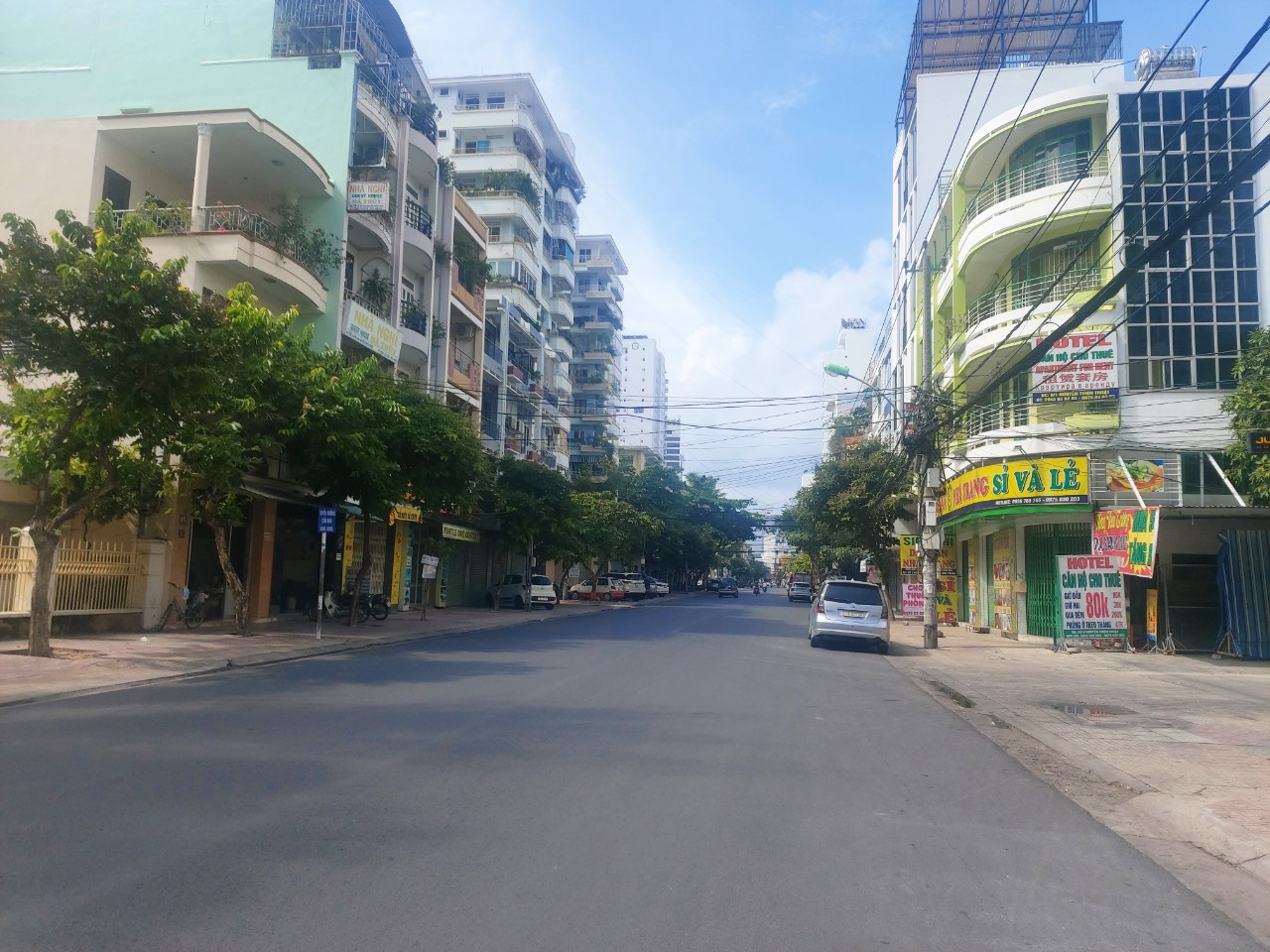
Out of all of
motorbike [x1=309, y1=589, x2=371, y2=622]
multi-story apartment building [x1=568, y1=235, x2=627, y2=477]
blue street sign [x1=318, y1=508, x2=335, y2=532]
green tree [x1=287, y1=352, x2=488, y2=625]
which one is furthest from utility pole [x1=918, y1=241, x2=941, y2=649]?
multi-story apartment building [x1=568, y1=235, x2=627, y2=477]

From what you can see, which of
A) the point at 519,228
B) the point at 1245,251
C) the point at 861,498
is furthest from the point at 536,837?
the point at 519,228

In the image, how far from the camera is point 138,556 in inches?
826

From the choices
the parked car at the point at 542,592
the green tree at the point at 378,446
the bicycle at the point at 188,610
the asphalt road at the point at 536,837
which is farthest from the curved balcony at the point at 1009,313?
the bicycle at the point at 188,610

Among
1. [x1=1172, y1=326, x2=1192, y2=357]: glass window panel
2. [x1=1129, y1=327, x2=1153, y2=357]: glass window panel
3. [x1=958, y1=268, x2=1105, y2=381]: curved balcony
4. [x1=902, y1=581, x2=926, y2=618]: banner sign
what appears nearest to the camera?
[x1=1172, y1=326, x2=1192, y2=357]: glass window panel

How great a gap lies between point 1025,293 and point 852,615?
11.4 m

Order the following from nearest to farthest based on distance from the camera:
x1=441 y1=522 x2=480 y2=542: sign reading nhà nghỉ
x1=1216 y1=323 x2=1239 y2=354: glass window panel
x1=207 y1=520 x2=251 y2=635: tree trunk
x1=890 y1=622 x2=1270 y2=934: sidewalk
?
x1=890 y1=622 x2=1270 y2=934: sidewalk → x1=207 y1=520 x2=251 y2=635: tree trunk → x1=1216 y1=323 x2=1239 y2=354: glass window panel → x1=441 y1=522 x2=480 y2=542: sign reading nhà nghỉ

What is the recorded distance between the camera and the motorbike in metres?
27.1

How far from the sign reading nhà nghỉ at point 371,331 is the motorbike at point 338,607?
7668 mm

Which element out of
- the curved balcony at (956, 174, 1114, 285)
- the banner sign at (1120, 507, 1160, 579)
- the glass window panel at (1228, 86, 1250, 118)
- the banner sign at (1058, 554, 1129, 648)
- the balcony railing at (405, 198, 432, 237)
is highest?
the glass window panel at (1228, 86, 1250, 118)

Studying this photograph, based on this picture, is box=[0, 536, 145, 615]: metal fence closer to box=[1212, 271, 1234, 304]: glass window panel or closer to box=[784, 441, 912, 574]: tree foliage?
box=[784, 441, 912, 574]: tree foliage

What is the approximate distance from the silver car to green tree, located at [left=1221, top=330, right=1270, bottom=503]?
28.8 ft

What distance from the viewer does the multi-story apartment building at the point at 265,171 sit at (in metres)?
23.8

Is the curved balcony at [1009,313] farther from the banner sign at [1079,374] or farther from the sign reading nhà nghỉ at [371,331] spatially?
the sign reading nhà nghỉ at [371,331]

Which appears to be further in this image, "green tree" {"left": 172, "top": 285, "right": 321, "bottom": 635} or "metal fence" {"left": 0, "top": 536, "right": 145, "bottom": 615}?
"metal fence" {"left": 0, "top": 536, "right": 145, "bottom": 615}
